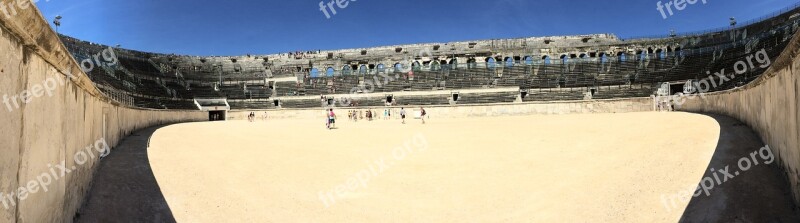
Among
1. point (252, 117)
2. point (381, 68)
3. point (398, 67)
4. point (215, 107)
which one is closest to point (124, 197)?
point (252, 117)

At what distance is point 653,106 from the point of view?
33.6m

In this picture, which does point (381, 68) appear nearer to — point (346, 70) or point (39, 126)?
point (346, 70)

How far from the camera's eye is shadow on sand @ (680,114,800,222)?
19.2ft

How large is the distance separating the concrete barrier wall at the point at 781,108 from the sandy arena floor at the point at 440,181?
0.79 metres

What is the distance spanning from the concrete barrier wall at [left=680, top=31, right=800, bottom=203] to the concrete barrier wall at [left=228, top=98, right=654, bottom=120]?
25.4 m

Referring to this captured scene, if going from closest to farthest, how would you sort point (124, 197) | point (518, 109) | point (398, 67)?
point (124, 197)
point (518, 109)
point (398, 67)

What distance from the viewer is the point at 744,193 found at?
648 cm

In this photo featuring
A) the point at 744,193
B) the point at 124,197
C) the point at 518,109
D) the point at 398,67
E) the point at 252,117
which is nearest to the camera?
the point at 744,193

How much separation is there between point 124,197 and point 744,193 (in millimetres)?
9397

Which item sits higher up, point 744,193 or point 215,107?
point 215,107

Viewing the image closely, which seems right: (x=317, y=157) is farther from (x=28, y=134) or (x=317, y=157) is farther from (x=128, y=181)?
(x=28, y=134)

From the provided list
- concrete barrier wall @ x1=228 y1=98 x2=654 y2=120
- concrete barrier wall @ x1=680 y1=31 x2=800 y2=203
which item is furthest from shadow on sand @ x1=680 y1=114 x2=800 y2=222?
concrete barrier wall @ x1=228 y1=98 x2=654 y2=120

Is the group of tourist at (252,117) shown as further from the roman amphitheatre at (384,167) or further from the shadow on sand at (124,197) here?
the shadow on sand at (124,197)

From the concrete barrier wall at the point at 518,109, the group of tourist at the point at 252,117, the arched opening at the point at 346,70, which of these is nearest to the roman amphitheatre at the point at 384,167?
the concrete barrier wall at the point at 518,109
